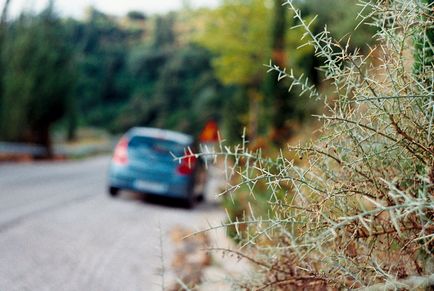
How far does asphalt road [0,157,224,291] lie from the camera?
17.4 ft

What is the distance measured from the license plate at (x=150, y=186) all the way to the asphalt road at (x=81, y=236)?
0.34 metres

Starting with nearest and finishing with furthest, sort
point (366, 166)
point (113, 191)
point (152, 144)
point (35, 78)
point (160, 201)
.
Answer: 1. point (366, 166)
2. point (152, 144)
3. point (113, 191)
4. point (160, 201)
5. point (35, 78)

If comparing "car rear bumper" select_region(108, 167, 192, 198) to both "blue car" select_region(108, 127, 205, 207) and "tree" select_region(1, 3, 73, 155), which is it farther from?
"tree" select_region(1, 3, 73, 155)

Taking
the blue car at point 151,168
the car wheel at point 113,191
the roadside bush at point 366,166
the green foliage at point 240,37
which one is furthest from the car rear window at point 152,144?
the green foliage at point 240,37

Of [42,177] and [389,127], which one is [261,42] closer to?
[42,177]

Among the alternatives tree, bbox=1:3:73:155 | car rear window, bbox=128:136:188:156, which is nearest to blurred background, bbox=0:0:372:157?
tree, bbox=1:3:73:155

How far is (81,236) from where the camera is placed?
7.41 metres

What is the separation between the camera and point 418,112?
214 centimetres

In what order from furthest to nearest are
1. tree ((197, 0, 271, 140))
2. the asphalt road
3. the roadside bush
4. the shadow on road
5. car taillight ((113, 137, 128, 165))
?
tree ((197, 0, 271, 140)) → the shadow on road → car taillight ((113, 137, 128, 165)) → the asphalt road → the roadside bush

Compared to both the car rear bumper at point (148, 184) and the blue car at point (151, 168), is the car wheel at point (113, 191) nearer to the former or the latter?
the blue car at point (151, 168)

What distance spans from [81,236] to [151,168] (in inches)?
158

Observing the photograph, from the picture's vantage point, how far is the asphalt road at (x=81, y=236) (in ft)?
17.4

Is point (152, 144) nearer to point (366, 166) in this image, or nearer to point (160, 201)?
point (160, 201)

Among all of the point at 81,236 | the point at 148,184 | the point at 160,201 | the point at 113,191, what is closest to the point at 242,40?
the point at 160,201
